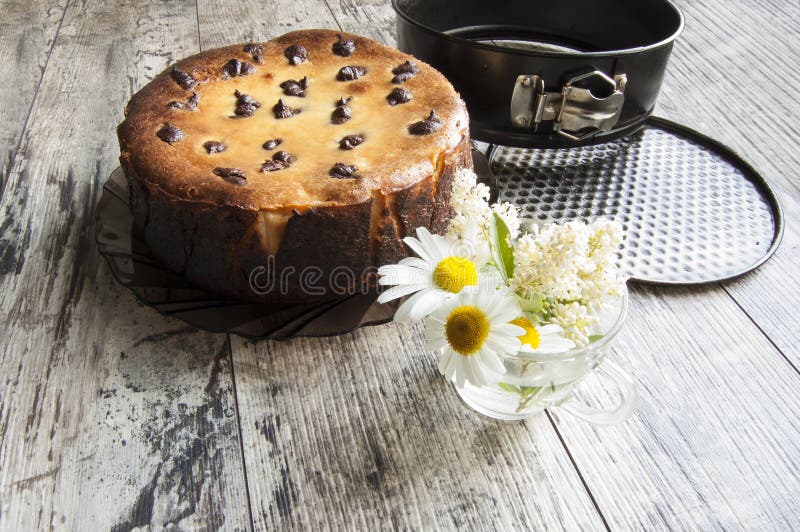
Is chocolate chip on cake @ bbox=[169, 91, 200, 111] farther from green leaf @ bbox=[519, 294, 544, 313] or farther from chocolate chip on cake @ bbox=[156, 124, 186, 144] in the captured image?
green leaf @ bbox=[519, 294, 544, 313]

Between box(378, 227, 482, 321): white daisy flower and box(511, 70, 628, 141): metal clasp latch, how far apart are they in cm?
50

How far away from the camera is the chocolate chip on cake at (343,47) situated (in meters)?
1.37

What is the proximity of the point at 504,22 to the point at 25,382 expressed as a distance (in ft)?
4.34

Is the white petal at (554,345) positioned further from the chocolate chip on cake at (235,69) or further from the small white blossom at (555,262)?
the chocolate chip on cake at (235,69)

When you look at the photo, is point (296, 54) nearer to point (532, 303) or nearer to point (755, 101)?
point (532, 303)

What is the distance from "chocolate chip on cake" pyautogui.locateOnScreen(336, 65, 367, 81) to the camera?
129cm

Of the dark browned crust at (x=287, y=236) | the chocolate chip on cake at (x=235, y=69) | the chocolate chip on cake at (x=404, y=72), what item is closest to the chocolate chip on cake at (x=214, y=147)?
the dark browned crust at (x=287, y=236)

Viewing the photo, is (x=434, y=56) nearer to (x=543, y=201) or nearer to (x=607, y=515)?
(x=543, y=201)

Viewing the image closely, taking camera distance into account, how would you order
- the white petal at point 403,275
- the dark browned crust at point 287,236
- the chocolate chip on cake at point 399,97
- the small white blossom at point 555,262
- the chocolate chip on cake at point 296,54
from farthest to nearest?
1. the chocolate chip on cake at point 296,54
2. the chocolate chip on cake at point 399,97
3. the dark browned crust at point 287,236
4. the white petal at point 403,275
5. the small white blossom at point 555,262

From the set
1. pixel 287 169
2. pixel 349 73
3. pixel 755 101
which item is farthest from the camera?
pixel 755 101

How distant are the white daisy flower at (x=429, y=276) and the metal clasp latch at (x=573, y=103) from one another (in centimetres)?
50

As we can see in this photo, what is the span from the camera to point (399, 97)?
1.23 metres

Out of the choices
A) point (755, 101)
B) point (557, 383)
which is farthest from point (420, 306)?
point (755, 101)

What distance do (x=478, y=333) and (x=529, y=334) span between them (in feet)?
0.22
